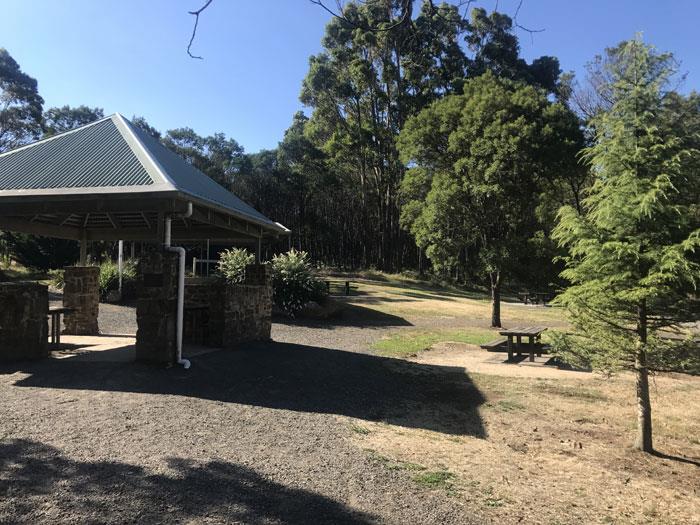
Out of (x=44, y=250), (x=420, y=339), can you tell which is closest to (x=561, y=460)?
(x=420, y=339)

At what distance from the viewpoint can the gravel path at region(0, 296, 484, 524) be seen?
3.31 meters

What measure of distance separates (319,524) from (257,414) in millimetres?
2570

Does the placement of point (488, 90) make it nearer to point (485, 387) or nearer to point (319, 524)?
point (485, 387)

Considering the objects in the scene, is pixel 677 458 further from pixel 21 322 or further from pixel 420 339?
pixel 21 322

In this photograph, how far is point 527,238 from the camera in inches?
661

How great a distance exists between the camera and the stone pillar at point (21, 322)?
7.54 meters

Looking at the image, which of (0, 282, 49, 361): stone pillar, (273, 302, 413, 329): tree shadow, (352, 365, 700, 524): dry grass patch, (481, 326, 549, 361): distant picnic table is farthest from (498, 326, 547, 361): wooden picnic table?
(0, 282, 49, 361): stone pillar

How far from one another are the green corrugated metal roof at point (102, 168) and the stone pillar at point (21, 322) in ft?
4.84

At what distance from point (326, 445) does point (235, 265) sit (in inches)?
420

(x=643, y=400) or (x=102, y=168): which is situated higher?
(x=102, y=168)

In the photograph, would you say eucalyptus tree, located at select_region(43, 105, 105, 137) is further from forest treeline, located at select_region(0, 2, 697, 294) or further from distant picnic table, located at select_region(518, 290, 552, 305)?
distant picnic table, located at select_region(518, 290, 552, 305)

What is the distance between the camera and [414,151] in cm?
1744

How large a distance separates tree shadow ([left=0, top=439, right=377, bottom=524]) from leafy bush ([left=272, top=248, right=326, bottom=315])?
38.1ft

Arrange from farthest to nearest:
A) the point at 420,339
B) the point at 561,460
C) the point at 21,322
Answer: the point at 420,339
the point at 21,322
the point at 561,460
